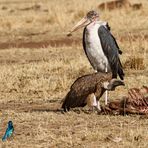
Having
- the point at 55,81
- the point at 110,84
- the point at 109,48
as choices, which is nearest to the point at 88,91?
the point at 110,84

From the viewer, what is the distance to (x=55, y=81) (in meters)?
11.6

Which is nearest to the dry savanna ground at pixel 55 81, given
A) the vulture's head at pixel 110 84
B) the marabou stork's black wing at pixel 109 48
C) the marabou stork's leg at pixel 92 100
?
the marabou stork's leg at pixel 92 100

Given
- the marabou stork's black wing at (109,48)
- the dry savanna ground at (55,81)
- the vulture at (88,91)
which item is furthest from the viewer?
the marabou stork's black wing at (109,48)

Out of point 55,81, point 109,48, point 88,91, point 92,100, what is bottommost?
point 55,81

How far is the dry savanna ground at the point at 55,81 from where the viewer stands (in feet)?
24.1

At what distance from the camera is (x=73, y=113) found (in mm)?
8789

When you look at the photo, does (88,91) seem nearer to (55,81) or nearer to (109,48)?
(109,48)

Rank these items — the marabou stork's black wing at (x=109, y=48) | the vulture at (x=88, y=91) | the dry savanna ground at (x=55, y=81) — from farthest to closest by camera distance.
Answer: the marabou stork's black wing at (x=109, y=48) → the vulture at (x=88, y=91) → the dry savanna ground at (x=55, y=81)

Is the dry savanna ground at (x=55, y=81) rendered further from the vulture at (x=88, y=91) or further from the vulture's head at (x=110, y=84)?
the vulture's head at (x=110, y=84)

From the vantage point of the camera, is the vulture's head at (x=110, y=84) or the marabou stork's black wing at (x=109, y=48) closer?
the vulture's head at (x=110, y=84)

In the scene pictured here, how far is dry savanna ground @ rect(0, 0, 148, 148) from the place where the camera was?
7.35 meters

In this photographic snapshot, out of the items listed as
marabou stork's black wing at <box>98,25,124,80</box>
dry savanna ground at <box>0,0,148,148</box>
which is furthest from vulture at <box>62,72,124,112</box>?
marabou stork's black wing at <box>98,25,124,80</box>

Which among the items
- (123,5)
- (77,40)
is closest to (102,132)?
(77,40)

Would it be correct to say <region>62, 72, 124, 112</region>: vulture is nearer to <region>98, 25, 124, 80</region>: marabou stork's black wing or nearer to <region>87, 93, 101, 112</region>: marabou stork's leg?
<region>87, 93, 101, 112</region>: marabou stork's leg
